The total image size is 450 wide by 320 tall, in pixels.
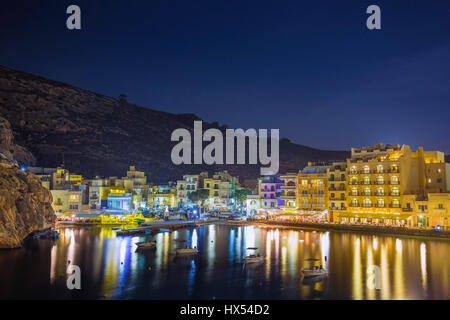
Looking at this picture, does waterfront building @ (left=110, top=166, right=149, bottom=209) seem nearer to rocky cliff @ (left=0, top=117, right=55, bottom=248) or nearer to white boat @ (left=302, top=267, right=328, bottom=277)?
rocky cliff @ (left=0, top=117, right=55, bottom=248)

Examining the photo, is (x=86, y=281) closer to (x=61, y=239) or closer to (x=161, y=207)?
(x=61, y=239)

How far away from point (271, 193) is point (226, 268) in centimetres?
4317

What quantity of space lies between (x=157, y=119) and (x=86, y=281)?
154314mm

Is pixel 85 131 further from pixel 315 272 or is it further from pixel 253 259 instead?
pixel 315 272

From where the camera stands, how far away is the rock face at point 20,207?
36.7m

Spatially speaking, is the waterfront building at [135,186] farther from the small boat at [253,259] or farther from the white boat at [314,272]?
the white boat at [314,272]

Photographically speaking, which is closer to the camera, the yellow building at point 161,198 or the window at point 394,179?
the window at point 394,179

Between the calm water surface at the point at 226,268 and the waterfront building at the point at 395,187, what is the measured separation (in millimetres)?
6242

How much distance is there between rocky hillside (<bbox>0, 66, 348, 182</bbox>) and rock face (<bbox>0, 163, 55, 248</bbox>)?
37.3 metres

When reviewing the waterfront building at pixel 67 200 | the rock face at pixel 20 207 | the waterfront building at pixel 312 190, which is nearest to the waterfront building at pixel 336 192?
the waterfront building at pixel 312 190

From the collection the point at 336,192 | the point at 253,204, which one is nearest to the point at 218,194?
the point at 253,204

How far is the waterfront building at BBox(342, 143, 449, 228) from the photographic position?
48531 mm

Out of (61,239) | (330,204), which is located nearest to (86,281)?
(61,239)

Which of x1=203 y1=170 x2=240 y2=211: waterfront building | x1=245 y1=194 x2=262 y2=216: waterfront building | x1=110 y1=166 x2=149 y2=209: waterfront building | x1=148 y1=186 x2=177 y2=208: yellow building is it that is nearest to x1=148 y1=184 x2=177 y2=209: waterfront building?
x1=148 y1=186 x2=177 y2=208: yellow building
